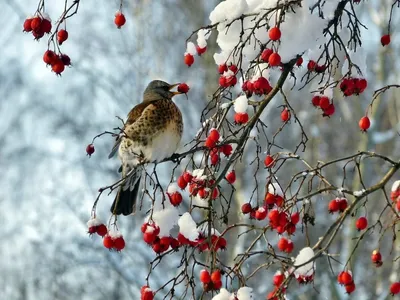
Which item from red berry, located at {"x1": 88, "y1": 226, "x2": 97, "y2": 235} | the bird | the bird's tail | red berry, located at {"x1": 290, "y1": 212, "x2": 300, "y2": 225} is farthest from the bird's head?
red berry, located at {"x1": 290, "y1": 212, "x2": 300, "y2": 225}

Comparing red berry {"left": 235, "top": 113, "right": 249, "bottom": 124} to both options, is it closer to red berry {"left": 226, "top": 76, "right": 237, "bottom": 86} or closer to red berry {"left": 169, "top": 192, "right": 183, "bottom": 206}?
red berry {"left": 226, "top": 76, "right": 237, "bottom": 86}

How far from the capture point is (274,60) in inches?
90.4

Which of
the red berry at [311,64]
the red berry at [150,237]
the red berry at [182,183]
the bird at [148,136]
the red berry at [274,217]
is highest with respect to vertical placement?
the bird at [148,136]

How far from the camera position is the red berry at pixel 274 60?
229cm

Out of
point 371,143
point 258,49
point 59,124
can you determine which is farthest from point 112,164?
point 258,49

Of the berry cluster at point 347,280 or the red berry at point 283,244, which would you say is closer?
the berry cluster at point 347,280

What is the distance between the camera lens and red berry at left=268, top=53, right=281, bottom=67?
229cm

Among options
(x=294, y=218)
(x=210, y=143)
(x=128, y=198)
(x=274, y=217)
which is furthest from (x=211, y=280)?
(x=128, y=198)

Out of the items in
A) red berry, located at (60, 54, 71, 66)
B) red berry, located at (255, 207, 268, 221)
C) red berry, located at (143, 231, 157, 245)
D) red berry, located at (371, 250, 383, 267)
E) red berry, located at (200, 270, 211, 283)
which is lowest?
red berry, located at (200, 270, 211, 283)

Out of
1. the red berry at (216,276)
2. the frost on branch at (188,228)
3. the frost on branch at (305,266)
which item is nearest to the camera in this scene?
the frost on branch at (305,266)

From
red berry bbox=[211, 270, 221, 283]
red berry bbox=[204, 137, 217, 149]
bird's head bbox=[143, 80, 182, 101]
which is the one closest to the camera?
red berry bbox=[211, 270, 221, 283]

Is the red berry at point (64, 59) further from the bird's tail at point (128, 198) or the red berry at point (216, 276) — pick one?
the bird's tail at point (128, 198)

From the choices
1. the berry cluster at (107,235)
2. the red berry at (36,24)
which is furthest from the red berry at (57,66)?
the berry cluster at (107,235)

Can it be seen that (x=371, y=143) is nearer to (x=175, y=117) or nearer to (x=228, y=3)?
(x=175, y=117)
